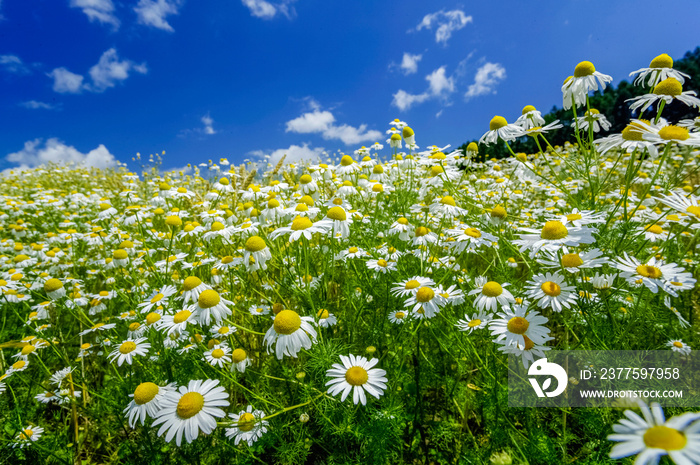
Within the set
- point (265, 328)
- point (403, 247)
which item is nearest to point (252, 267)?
point (265, 328)

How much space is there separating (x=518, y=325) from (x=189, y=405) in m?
1.67

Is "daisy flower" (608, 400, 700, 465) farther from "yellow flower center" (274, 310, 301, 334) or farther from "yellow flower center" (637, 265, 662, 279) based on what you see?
"yellow flower center" (274, 310, 301, 334)

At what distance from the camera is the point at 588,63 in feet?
7.23

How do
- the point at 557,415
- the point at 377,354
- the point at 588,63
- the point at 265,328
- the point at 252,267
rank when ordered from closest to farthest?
the point at 557,415 → the point at 588,63 → the point at 377,354 → the point at 252,267 → the point at 265,328

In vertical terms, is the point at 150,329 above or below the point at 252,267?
below

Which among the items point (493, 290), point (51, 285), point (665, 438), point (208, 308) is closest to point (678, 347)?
point (493, 290)

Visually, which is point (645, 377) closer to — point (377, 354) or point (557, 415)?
point (557, 415)

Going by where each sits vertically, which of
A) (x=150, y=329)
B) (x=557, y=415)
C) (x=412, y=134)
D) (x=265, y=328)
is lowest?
(x=557, y=415)

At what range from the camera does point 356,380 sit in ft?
5.33

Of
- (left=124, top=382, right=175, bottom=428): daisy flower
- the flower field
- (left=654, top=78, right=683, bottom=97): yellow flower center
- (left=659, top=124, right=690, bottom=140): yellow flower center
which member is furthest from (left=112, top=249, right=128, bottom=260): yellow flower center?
(left=654, top=78, right=683, bottom=97): yellow flower center

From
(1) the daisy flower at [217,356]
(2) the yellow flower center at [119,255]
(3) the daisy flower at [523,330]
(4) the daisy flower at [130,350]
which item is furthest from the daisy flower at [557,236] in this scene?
(2) the yellow flower center at [119,255]

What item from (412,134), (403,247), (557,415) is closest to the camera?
(557,415)

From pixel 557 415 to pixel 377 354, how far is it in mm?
1244

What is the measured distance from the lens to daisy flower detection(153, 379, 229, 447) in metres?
1.41
